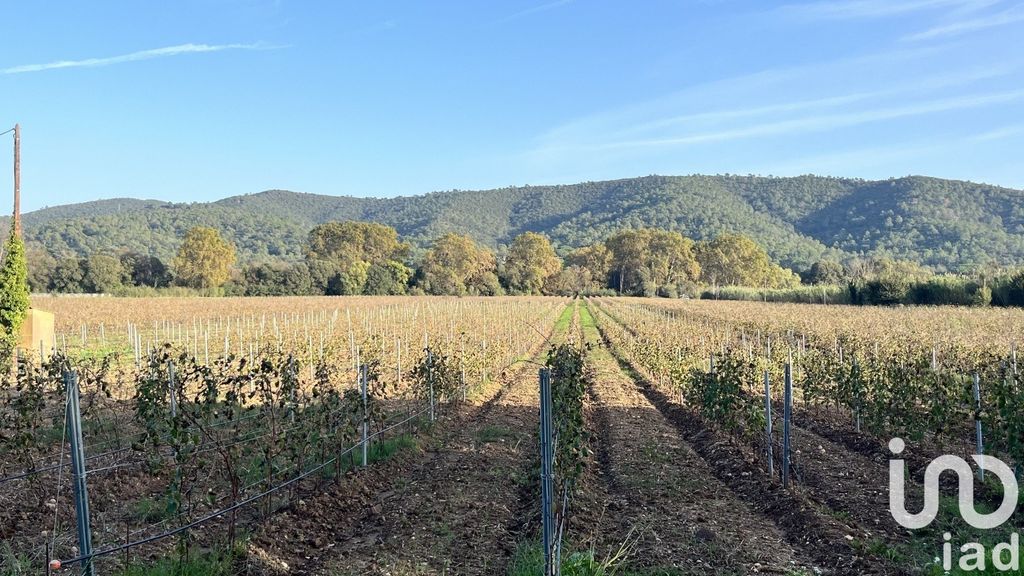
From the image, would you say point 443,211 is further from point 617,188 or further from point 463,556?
point 463,556

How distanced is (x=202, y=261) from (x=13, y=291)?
51.1m

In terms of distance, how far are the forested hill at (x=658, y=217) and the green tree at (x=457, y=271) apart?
54.9 metres

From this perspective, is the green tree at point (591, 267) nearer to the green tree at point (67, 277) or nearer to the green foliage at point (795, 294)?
the green foliage at point (795, 294)

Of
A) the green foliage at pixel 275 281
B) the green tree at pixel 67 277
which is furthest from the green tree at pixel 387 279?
the green tree at pixel 67 277

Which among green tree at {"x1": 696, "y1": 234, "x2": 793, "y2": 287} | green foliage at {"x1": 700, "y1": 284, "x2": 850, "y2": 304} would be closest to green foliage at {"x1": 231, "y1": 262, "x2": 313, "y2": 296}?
green foliage at {"x1": 700, "y1": 284, "x2": 850, "y2": 304}

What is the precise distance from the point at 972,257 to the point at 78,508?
122 metres

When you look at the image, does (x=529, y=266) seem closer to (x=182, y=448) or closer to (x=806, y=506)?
(x=806, y=506)

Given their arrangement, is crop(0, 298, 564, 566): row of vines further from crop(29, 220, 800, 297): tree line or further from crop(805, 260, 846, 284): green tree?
crop(805, 260, 846, 284): green tree

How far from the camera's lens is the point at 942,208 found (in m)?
121

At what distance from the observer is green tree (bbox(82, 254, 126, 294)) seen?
64750 millimetres

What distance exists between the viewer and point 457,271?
8019cm

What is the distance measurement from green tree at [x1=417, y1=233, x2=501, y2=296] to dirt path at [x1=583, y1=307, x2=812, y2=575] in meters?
66.3

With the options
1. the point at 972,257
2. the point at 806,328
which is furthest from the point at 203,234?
the point at 972,257

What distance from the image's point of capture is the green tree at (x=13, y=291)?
2067 centimetres
